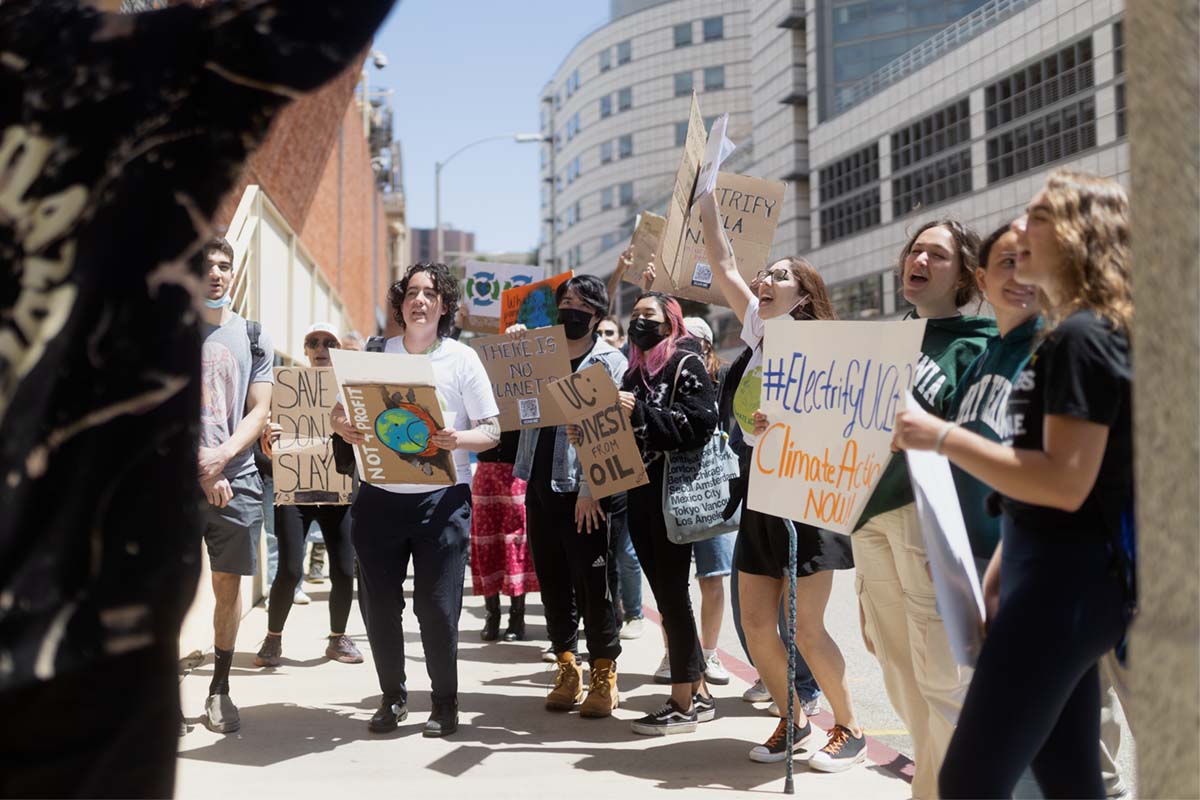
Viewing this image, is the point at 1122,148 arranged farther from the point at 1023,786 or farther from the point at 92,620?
the point at 92,620

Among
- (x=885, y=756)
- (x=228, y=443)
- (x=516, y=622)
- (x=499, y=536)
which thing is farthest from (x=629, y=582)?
(x=228, y=443)

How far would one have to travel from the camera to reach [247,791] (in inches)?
185

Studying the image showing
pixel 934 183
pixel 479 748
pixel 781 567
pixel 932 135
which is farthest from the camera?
pixel 932 135

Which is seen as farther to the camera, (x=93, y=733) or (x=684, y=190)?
(x=684, y=190)

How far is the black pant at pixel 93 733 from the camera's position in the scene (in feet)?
5.49

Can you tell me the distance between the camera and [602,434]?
5.65 meters

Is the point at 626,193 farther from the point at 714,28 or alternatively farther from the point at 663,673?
the point at 663,673

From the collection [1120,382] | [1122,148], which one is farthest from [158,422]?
[1122,148]

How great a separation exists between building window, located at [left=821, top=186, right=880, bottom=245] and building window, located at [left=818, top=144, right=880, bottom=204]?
373 millimetres

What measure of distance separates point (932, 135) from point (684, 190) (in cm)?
3345

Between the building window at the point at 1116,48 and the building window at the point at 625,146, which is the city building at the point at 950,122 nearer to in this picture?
the building window at the point at 1116,48

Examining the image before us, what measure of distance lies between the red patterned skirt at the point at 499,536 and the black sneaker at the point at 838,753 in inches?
148

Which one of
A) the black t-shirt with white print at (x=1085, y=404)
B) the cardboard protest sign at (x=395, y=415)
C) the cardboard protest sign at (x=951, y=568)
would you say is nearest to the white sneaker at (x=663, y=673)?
the cardboard protest sign at (x=395, y=415)

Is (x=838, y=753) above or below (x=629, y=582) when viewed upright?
below
